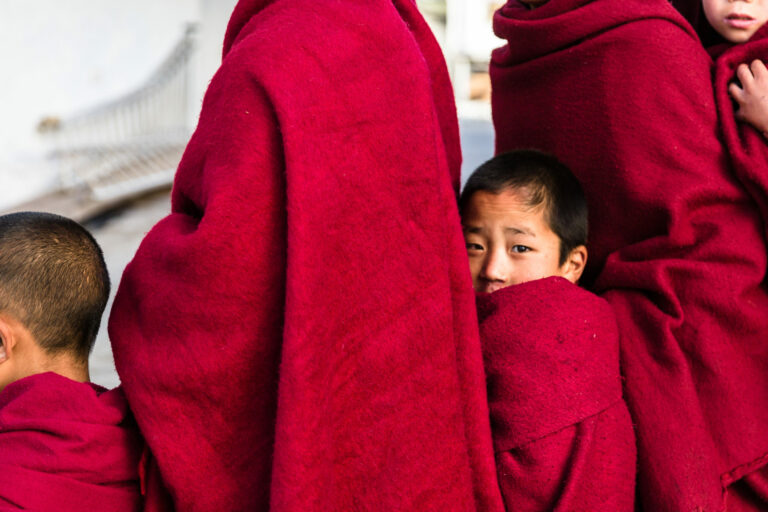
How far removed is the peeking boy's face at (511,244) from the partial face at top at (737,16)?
501mm

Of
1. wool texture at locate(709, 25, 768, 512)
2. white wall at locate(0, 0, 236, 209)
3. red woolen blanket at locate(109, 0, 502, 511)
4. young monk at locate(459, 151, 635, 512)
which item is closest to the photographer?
red woolen blanket at locate(109, 0, 502, 511)

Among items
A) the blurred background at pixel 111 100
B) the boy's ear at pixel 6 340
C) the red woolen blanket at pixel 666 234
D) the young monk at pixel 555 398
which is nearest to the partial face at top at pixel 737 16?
the red woolen blanket at pixel 666 234

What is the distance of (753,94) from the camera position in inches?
57.1

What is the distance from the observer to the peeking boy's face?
1.51 meters

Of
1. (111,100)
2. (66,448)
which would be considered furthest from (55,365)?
(111,100)

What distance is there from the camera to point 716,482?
4.41 feet

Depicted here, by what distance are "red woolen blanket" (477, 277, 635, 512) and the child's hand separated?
1.49ft

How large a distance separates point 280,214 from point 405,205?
0.18 m

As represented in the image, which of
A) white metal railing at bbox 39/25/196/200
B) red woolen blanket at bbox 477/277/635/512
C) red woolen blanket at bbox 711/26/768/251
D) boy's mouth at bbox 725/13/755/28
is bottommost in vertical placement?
white metal railing at bbox 39/25/196/200

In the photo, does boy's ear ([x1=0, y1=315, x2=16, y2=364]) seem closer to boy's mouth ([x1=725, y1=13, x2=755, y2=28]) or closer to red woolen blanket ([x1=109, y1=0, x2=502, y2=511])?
red woolen blanket ([x1=109, y1=0, x2=502, y2=511])

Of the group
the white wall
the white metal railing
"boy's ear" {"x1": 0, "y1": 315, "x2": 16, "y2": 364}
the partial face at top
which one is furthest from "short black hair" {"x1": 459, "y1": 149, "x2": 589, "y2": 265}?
the white metal railing

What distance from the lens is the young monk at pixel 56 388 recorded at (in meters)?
1.18

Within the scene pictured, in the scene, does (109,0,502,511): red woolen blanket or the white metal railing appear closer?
(109,0,502,511): red woolen blanket

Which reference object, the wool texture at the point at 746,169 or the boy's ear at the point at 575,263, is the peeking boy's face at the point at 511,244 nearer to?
the boy's ear at the point at 575,263
